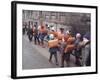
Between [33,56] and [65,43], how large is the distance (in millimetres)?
318

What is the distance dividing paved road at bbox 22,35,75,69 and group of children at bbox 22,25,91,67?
43 millimetres

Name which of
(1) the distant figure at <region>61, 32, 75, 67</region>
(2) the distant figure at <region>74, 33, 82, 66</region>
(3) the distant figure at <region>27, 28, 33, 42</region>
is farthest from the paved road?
(2) the distant figure at <region>74, 33, 82, 66</region>

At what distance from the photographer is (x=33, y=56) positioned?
185cm

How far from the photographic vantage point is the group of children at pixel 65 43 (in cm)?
188

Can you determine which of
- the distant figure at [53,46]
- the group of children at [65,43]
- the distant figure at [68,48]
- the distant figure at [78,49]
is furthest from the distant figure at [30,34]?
the distant figure at [78,49]

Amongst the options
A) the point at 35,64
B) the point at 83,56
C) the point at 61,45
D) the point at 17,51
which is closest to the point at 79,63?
the point at 83,56

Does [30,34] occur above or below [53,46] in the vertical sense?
above

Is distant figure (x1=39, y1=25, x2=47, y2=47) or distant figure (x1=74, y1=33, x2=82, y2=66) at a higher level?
distant figure (x1=39, y1=25, x2=47, y2=47)

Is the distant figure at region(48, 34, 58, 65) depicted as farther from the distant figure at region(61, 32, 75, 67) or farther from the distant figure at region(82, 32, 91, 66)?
the distant figure at region(82, 32, 91, 66)

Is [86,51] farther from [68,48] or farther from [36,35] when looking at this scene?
[36,35]

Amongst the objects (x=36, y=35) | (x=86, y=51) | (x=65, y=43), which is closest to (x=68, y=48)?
A: (x=65, y=43)

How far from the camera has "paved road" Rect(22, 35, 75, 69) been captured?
1.82 meters

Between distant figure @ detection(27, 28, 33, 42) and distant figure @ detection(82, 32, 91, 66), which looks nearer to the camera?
distant figure @ detection(27, 28, 33, 42)
